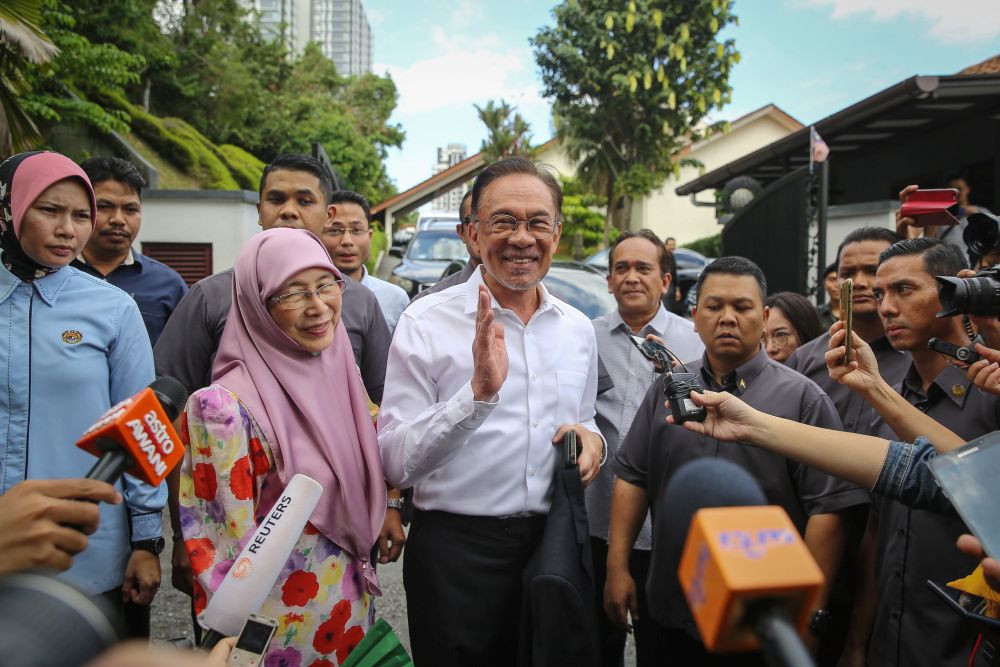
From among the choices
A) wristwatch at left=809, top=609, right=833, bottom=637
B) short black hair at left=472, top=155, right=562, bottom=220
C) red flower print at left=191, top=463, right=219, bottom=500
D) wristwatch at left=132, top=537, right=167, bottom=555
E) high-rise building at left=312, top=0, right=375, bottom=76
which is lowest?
wristwatch at left=809, top=609, right=833, bottom=637

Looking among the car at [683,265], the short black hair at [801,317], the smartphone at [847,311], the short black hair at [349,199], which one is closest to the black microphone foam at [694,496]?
the smartphone at [847,311]

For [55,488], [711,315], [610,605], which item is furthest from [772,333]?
[55,488]

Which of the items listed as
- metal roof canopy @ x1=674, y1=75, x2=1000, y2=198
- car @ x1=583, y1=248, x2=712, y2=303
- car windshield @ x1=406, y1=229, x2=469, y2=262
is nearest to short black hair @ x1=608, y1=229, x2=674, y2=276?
car @ x1=583, y1=248, x2=712, y2=303

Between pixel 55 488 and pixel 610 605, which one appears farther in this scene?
pixel 610 605

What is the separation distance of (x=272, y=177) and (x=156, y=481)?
2637mm

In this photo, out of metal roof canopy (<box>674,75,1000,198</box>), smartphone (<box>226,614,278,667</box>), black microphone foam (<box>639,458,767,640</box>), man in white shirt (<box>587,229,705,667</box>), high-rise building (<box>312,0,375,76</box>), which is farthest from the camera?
high-rise building (<box>312,0,375,76</box>)

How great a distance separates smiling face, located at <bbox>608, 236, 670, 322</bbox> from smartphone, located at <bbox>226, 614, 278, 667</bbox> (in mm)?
2563

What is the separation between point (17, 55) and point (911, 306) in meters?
8.09

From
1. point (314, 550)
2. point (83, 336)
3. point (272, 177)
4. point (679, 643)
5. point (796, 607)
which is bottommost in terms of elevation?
point (679, 643)

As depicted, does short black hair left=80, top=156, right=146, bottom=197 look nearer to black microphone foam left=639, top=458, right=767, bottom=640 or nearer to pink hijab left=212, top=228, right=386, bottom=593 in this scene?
pink hijab left=212, top=228, right=386, bottom=593

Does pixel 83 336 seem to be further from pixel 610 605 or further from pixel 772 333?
pixel 772 333

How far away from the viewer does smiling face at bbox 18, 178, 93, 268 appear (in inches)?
92.8

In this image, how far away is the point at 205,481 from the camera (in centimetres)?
212

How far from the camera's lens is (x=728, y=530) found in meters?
0.89
